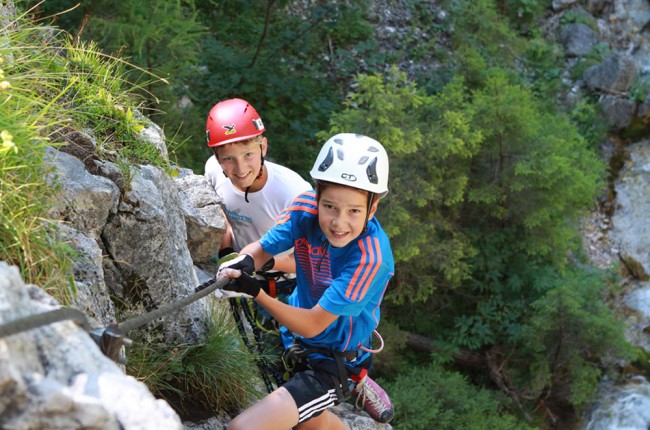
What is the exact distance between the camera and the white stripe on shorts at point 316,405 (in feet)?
11.8

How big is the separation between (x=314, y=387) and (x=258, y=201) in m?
1.47

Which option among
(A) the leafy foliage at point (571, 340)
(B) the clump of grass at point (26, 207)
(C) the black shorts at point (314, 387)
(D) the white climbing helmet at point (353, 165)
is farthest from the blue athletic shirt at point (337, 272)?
(A) the leafy foliage at point (571, 340)

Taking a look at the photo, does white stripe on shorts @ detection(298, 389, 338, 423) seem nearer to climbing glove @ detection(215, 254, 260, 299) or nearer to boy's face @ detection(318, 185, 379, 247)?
climbing glove @ detection(215, 254, 260, 299)

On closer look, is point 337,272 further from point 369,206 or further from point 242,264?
point 242,264

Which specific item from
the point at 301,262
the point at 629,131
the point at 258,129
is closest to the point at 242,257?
the point at 301,262

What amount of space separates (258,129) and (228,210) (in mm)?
664

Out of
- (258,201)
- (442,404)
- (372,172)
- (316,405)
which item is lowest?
(442,404)

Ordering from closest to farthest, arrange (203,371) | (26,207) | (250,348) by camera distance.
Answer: (26,207) < (203,371) < (250,348)

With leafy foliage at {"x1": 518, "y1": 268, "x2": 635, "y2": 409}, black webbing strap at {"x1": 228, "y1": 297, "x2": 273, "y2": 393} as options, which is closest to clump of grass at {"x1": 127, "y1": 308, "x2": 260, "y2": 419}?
black webbing strap at {"x1": 228, "y1": 297, "x2": 273, "y2": 393}

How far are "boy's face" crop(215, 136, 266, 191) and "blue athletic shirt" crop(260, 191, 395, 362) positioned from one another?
74 cm

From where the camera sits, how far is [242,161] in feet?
14.9

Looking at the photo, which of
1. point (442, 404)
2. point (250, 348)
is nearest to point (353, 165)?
point (250, 348)

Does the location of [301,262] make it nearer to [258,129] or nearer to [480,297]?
[258,129]

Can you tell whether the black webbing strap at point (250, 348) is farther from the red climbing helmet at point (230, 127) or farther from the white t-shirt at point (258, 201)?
the red climbing helmet at point (230, 127)
